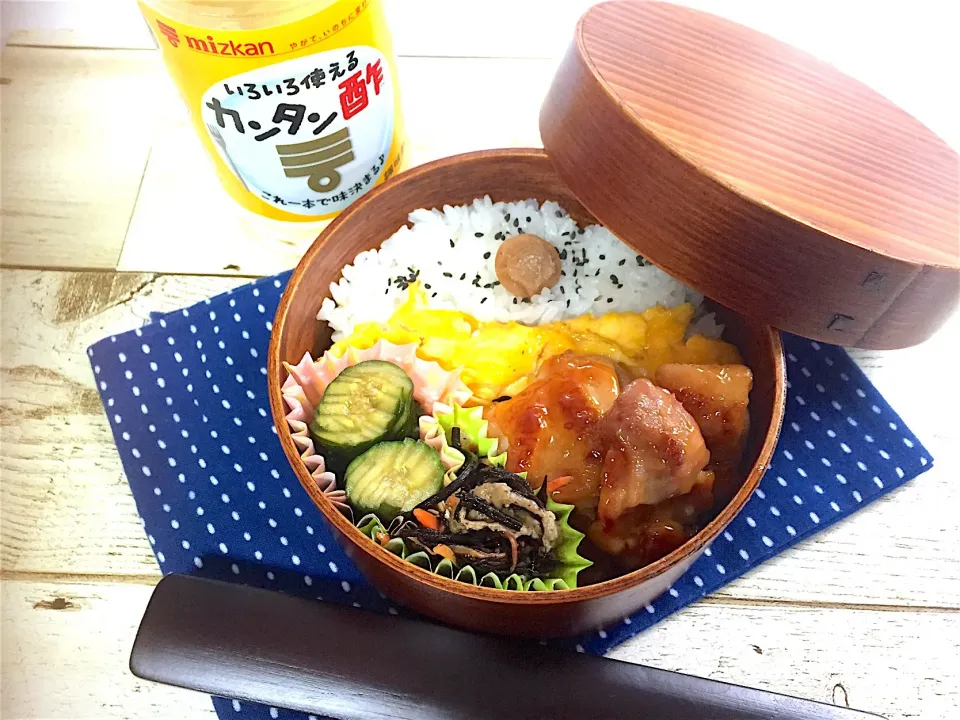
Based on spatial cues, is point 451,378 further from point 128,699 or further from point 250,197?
point 128,699

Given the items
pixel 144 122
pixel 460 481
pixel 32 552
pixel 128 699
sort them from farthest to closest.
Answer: pixel 144 122, pixel 32 552, pixel 128 699, pixel 460 481

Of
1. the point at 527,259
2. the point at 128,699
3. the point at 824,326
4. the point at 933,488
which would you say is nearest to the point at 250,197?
the point at 527,259

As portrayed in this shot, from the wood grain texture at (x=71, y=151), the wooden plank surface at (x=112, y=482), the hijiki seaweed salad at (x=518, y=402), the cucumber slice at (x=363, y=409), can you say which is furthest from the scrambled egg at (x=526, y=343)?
the wood grain texture at (x=71, y=151)

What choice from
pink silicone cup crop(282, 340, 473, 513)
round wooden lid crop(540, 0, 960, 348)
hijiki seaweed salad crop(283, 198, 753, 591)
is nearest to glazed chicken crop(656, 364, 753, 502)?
hijiki seaweed salad crop(283, 198, 753, 591)

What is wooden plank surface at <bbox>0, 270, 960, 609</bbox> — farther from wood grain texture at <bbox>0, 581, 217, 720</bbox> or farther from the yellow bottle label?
the yellow bottle label

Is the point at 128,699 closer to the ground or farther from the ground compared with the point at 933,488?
closer to the ground

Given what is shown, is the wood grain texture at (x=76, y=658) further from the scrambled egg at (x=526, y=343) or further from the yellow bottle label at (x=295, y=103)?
the yellow bottle label at (x=295, y=103)

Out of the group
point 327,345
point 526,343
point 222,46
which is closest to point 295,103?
point 222,46

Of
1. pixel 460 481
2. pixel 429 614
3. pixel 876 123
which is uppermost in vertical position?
pixel 876 123

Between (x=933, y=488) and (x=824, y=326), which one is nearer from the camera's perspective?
(x=824, y=326)
